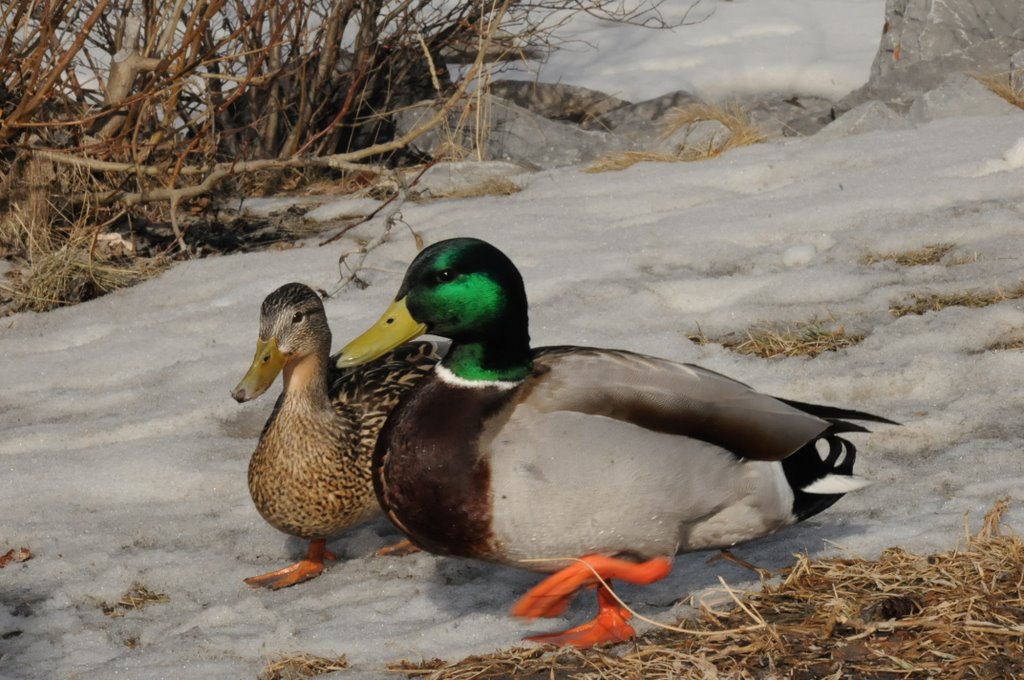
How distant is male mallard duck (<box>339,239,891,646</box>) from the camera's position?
2828 mm

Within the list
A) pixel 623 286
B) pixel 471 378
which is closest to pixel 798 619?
pixel 471 378

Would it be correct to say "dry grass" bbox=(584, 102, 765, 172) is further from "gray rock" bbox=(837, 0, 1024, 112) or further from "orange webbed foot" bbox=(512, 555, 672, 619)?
"orange webbed foot" bbox=(512, 555, 672, 619)

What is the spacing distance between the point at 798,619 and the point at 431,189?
5.08 meters

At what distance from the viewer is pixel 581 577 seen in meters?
2.96

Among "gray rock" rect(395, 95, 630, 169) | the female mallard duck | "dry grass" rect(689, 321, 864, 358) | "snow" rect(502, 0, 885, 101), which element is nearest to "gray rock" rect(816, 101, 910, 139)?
"gray rock" rect(395, 95, 630, 169)

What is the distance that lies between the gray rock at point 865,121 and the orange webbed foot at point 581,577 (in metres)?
5.17

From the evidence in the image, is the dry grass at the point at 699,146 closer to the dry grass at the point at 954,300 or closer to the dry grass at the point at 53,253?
the dry grass at the point at 954,300

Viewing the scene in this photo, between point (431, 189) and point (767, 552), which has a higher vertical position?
point (431, 189)

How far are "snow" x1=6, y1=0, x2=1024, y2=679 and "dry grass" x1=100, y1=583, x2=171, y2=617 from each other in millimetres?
32

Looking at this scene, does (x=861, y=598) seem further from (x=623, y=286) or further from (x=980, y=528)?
(x=623, y=286)

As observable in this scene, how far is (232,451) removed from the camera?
457 centimetres

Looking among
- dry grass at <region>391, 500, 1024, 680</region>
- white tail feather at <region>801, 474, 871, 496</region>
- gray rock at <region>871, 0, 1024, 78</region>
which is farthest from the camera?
gray rock at <region>871, 0, 1024, 78</region>

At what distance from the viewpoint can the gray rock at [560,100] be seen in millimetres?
9750

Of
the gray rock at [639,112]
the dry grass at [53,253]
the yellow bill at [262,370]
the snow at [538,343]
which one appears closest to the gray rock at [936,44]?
the snow at [538,343]
